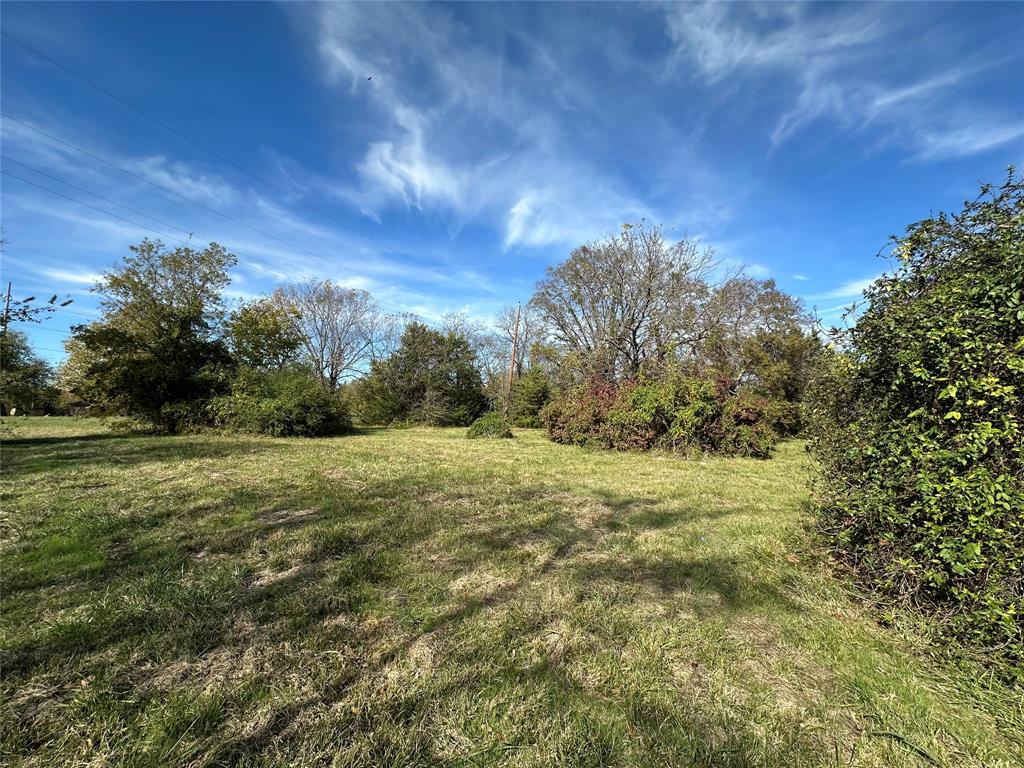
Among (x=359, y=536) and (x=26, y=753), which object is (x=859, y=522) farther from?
(x=26, y=753)

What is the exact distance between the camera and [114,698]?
1685 millimetres

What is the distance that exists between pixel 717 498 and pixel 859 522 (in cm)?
288

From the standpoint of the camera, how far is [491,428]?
1430 cm

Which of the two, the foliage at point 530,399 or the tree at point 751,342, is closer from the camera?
the tree at point 751,342

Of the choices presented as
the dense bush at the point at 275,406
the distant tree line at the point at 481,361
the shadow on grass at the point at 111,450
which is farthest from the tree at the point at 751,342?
the shadow on grass at the point at 111,450

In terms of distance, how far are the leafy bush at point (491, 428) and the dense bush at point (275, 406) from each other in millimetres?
4901

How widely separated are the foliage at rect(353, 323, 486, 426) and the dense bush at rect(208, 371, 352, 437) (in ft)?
27.1

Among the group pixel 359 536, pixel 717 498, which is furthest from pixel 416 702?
pixel 717 498

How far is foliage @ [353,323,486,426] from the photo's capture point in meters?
21.8

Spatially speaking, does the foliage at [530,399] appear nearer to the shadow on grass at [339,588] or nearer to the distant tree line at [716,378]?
the distant tree line at [716,378]

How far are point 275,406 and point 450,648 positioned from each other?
11942 mm

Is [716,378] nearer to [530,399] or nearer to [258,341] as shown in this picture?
[530,399]

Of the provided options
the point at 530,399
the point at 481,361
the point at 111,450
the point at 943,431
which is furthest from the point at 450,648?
the point at 481,361

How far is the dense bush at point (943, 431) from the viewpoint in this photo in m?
1.95
